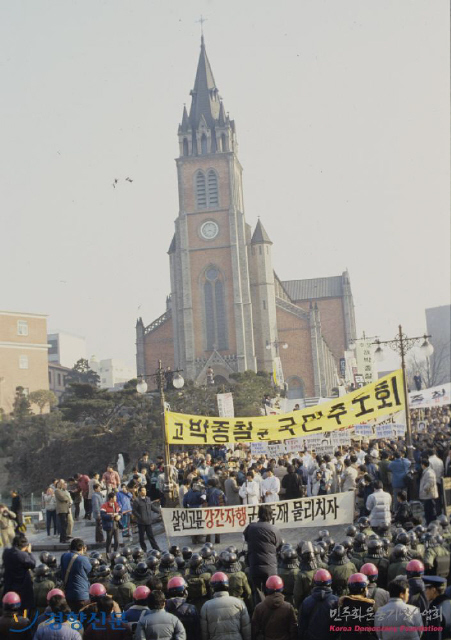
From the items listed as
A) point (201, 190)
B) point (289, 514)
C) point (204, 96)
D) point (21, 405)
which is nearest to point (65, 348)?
point (201, 190)

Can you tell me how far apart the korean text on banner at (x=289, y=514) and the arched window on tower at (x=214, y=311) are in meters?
58.5

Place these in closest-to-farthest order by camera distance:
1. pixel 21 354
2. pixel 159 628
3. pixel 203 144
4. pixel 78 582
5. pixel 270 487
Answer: pixel 159 628, pixel 78 582, pixel 270 487, pixel 21 354, pixel 203 144

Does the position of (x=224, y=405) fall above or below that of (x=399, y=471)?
above

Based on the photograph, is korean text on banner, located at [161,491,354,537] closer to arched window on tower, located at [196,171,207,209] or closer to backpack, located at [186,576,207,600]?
backpack, located at [186,576,207,600]

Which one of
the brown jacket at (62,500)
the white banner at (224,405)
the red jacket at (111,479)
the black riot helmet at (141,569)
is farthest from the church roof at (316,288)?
the black riot helmet at (141,569)

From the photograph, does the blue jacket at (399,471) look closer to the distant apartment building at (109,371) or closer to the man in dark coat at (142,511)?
the man in dark coat at (142,511)

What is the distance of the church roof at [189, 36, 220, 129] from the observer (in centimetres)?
7856

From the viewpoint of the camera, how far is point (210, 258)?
243 feet

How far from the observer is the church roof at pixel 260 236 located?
3012 inches

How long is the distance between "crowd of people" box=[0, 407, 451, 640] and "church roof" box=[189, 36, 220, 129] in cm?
6573

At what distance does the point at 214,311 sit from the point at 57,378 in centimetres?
2538

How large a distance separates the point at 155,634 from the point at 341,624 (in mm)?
1620

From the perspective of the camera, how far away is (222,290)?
73812 mm

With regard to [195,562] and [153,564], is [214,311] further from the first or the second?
[195,562]
